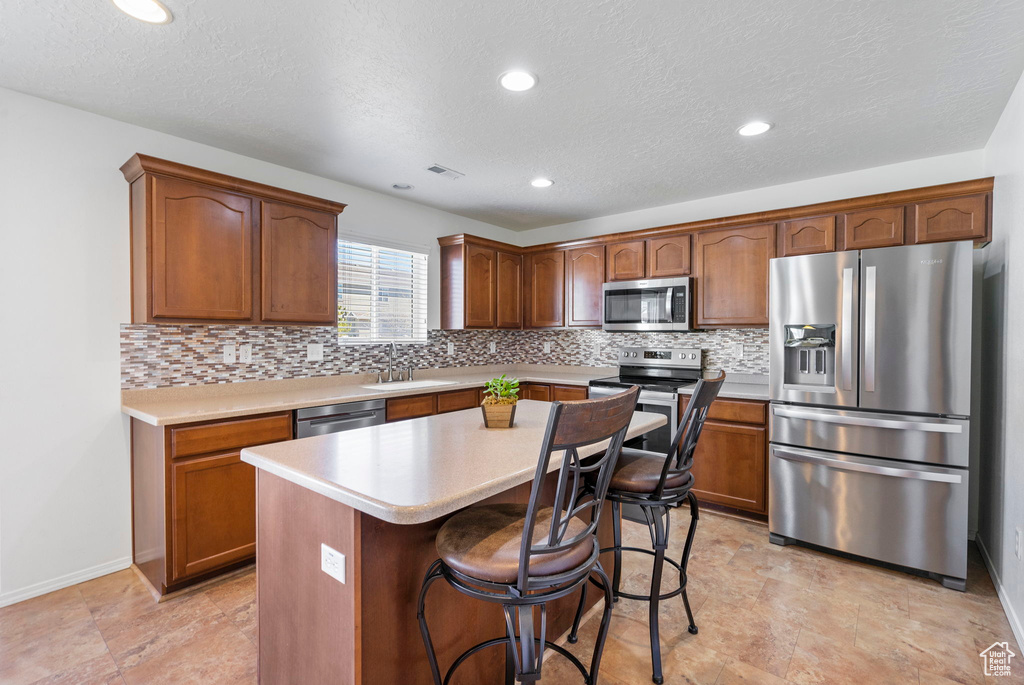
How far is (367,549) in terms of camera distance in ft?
4.10

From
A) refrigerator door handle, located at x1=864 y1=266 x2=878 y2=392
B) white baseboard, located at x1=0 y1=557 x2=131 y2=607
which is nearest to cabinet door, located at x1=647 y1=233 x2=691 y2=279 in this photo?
refrigerator door handle, located at x1=864 y1=266 x2=878 y2=392

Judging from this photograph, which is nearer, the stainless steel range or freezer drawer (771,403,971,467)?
freezer drawer (771,403,971,467)

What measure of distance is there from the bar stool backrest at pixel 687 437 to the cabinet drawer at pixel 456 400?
220 cm

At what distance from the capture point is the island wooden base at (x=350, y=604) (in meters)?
1.26

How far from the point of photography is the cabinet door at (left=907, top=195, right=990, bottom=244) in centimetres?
281

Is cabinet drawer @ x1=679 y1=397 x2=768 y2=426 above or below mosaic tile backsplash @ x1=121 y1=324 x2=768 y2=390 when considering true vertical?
below

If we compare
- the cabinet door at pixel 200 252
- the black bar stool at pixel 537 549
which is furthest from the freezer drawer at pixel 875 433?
the cabinet door at pixel 200 252

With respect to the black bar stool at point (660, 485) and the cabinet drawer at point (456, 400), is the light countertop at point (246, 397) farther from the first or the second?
the black bar stool at point (660, 485)

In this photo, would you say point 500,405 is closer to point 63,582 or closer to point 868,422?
point 868,422

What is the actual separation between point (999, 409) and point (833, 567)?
1.22 meters

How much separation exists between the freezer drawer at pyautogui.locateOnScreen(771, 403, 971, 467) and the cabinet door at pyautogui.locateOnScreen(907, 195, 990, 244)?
118cm

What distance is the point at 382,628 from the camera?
1295 millimetres

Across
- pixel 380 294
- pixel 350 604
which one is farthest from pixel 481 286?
pixel 350 604

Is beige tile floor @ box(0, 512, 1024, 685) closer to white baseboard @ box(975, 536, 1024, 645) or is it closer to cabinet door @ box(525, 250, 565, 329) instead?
white baseboard @ box(975, 536, 1024, 645)
